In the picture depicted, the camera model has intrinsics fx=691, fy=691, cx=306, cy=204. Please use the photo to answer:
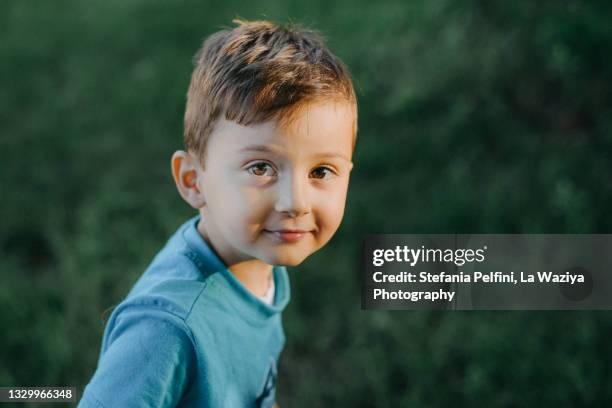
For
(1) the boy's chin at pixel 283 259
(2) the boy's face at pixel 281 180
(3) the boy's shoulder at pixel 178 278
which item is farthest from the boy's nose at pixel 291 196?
(3) the boy's shoulder at pixel 178 278

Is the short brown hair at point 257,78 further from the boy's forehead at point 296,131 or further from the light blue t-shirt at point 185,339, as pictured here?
the light blue t-shirt at point 185,339

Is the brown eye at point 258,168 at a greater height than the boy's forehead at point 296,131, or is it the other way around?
the boy's forehead at point 296,131

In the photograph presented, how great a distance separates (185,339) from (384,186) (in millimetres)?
2235

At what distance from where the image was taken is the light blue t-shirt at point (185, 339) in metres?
1.29

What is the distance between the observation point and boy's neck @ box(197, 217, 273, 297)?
1.53 m

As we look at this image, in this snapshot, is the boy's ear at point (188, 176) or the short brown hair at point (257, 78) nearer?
the short brown hair at point (257, 78)

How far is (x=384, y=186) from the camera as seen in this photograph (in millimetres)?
3441

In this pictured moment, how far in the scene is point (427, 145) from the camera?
139 inches

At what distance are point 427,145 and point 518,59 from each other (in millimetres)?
628

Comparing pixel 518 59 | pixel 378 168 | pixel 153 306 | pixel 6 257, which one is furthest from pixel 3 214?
pixel 518 59

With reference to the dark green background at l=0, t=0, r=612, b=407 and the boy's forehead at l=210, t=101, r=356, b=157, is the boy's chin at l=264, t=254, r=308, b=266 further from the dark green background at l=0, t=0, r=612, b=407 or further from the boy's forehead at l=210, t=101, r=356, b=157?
the dark green background at l=0, t=0, r=612, b=407

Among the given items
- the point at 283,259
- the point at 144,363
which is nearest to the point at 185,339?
the point at 144,363

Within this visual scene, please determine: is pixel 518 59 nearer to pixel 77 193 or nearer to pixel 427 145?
pixel 427 145

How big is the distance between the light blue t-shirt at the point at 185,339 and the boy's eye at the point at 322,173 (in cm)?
29
